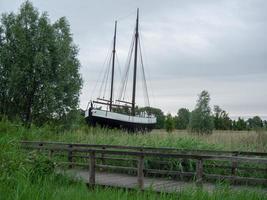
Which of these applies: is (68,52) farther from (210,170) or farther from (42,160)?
(42,160)

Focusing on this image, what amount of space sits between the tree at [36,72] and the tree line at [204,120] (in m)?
11.2

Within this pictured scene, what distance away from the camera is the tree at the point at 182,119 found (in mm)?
93581

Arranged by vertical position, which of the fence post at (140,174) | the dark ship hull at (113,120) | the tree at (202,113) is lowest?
the fence post at (140,174)

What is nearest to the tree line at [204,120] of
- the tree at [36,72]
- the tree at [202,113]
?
the tree at [202,113]

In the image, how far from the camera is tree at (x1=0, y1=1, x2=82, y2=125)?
39406 mm

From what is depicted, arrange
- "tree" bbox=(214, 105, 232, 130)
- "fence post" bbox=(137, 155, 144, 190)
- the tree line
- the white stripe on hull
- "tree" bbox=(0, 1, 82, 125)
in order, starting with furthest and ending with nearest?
"tree" bbox=(214, 105, 232, 130) < the tree line < the white stripe on hull < "tree" bbox=(0, 1, 82, 125) < "fence post" bbox=(137, 155, 144, 190)

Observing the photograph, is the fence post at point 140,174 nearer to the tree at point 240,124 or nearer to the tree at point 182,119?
the tree at point 240,124

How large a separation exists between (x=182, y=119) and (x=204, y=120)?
38.2 meters

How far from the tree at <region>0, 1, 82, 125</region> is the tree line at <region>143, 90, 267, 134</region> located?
11190 mm

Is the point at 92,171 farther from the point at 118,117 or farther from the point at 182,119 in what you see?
the point at 182,119

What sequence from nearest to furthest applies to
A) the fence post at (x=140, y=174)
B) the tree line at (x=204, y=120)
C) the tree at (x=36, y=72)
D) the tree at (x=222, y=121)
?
the fence post at (x=140, y=174), the tree at (x=36, y=72), the tree line at (x=204, y=120), the tree at (x=222, y=121)

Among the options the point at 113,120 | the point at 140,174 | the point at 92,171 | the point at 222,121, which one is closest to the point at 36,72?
the point at 113,120

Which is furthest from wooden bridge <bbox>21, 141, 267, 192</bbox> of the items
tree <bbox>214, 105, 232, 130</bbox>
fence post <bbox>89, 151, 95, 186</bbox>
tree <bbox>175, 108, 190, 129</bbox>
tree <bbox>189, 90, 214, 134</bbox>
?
tree <bbox>175, 108, 190, 129</bbox>

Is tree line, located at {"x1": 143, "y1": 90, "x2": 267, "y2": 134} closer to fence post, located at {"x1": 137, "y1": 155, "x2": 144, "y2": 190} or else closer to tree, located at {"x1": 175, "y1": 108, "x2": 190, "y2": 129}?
tree, located at {"x1": 175, "y1": 108, "x2": 190, "y2": 129}
